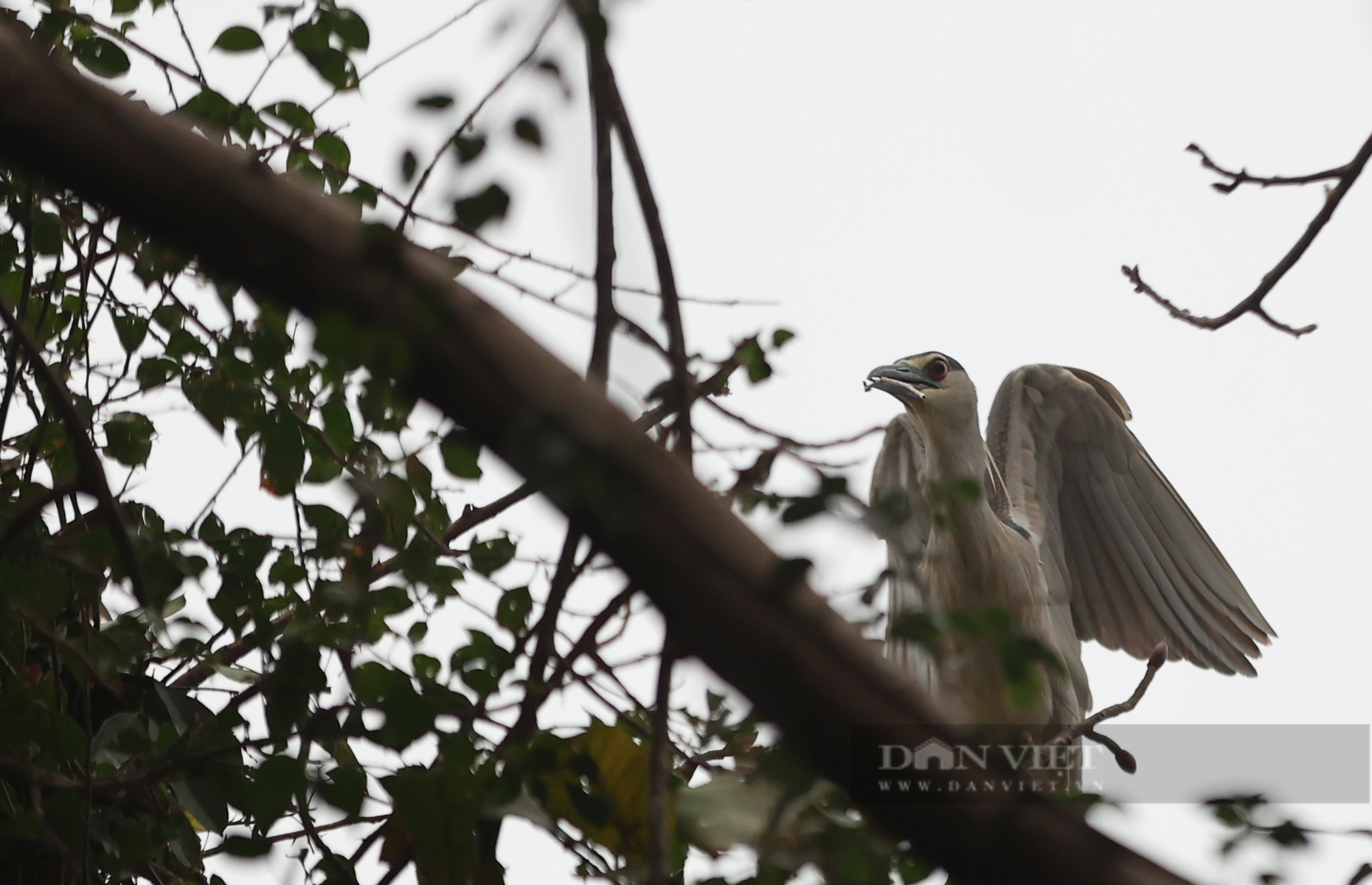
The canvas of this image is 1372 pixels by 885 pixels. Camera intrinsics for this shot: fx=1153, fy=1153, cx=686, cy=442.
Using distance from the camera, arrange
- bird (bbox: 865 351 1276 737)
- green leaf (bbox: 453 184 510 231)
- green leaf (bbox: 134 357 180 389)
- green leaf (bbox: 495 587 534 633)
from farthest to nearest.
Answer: bird (bbox: 865 351 1276 737)
green leaf (bbox: 134 357 180 389)
green leaf (bbox: 495 587 534 633)
green leaf (bbox: 453 184 510 231)

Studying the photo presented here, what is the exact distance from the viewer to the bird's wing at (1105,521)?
138 inches

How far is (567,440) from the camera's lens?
57 cm

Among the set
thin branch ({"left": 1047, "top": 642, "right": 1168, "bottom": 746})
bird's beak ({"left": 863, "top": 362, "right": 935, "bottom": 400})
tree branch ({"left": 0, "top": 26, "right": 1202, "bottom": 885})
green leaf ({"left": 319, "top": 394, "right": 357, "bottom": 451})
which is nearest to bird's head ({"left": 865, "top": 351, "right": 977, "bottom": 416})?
bird's beak ({"left": 863, "top": 362, "right": 935, "bottom": 400})

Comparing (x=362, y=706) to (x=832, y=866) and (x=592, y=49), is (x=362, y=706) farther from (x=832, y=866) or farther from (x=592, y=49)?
(x=592, y=49)

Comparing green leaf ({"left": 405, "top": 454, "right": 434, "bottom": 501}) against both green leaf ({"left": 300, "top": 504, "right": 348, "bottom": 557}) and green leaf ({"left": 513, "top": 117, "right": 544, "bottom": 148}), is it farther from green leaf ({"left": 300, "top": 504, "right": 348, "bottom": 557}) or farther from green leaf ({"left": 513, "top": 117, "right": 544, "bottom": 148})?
green leaf ({"left": 513, "top": 117, "right": 544, "bottom": 148})

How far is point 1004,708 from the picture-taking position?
2.99 meters

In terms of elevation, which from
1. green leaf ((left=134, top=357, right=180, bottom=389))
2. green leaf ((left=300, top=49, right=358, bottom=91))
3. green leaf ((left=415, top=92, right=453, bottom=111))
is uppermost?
green leaf ((left=300, top=49, right=358, bottom=91))

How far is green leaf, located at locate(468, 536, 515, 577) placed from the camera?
1.45 metres

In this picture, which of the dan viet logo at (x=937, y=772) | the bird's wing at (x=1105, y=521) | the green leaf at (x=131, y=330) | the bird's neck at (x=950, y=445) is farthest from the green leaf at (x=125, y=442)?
the bird's wing at (x=1105, y=521)

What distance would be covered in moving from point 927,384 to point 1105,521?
0.98 meters

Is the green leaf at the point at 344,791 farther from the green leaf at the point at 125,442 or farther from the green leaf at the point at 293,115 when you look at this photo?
the green leaf at the point at 293,115

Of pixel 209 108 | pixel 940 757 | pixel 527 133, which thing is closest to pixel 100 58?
pixel 209 108

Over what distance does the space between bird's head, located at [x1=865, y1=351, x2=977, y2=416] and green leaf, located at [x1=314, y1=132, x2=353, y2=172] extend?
5.59 ft

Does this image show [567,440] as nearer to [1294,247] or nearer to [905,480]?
[1294,247]
